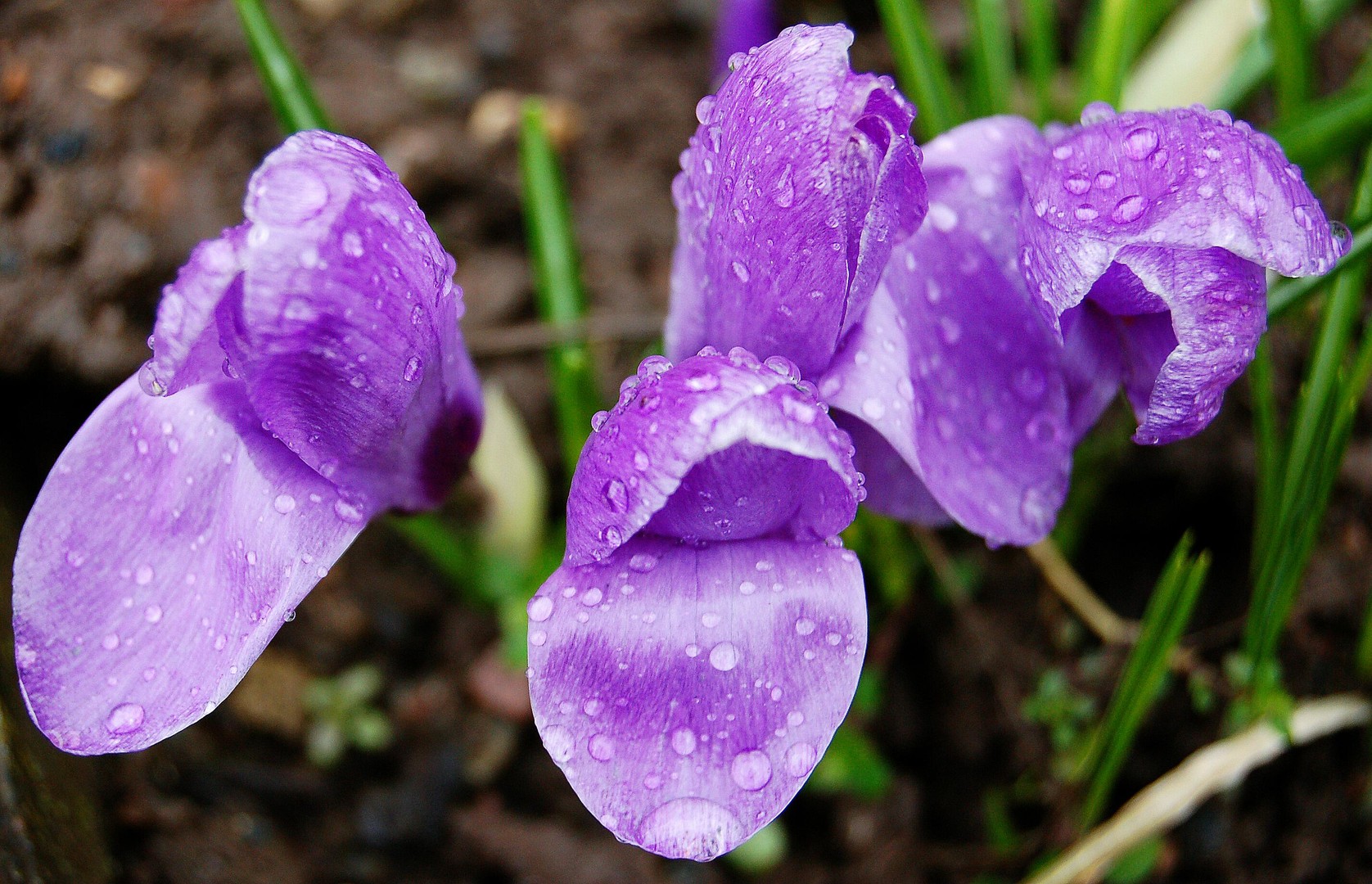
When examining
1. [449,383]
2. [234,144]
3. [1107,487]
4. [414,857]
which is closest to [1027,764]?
[1107,487]

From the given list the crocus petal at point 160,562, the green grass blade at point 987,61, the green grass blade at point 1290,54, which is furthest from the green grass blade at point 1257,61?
the crocus petal at point 160,562

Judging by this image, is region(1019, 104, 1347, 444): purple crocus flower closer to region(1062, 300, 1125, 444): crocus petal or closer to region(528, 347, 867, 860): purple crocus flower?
region(1062, 300, 1125, 444): crocus petal

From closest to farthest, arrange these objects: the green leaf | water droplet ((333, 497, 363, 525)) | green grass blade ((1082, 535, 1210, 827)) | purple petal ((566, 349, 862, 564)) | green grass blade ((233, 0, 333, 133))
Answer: purple petal ((566, 349, 862, 564)) → water droplet ((333, 497, 363, 525)) → green grass blade ((1082, 535, 1210, 827)) → green grass blade ((233, 0, 333, 133)) → the green leaf

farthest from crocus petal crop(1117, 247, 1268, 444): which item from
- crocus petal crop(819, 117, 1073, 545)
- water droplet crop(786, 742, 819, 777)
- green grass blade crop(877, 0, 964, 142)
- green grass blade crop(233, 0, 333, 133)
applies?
green grass blade crop(233, 0, 333, 133)

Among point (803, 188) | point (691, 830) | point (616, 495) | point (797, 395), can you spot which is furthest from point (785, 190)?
point (691, 830)

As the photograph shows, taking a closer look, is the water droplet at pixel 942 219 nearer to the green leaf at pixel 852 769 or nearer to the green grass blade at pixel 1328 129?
the green grass blade at pixel 1328 129

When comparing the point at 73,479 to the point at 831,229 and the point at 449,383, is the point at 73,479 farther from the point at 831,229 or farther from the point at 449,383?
the point at 831,229

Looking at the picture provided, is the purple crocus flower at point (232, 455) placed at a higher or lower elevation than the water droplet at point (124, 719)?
higher

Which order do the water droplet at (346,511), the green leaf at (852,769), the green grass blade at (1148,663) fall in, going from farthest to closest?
the green leaf at (852,769) → the green grass blade at (1148,663) → the water droplet at (346,511)
